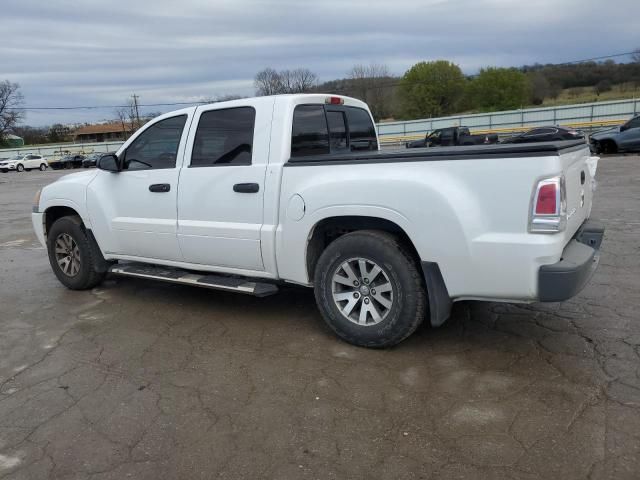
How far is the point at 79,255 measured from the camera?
6.17 m

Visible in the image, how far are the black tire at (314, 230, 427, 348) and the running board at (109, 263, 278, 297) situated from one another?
22.5 inches

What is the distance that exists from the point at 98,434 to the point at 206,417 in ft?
2.04

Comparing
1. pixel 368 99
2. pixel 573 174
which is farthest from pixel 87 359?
pixel 368 99

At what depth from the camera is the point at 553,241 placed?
3.42 meters

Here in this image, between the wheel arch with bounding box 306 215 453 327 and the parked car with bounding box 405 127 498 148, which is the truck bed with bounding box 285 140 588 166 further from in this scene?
the parked car with bounding box 405 127 498 148

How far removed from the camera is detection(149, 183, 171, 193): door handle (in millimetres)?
5141

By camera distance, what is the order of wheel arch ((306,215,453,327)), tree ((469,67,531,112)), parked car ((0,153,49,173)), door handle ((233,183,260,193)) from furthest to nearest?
tree ((469,67,531,112)) < parked car ((0,153,49,173)) < door handle ((233,183,260,193)) < wheel arch ((306,215,453,327))

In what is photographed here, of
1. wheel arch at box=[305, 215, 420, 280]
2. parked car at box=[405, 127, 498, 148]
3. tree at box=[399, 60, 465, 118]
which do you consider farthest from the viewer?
tree at box=[399, 60, 465, 118]

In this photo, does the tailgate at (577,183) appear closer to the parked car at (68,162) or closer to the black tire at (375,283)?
the black tire at (375,283)

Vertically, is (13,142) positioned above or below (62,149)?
above

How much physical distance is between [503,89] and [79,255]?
257ft

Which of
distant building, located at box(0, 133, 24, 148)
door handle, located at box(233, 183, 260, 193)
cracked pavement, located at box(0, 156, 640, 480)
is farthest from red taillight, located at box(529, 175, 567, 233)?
distant building, located at box(0, 133, 24, 148)

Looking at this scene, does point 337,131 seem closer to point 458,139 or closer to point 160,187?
point 160,187

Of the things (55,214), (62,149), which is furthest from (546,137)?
(62,149)
